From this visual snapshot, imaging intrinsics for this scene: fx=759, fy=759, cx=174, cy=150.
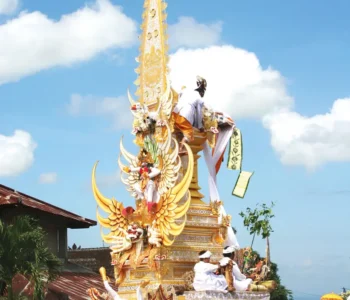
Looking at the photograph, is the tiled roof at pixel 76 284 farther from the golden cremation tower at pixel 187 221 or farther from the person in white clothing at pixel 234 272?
the person in white clothing at pixel 234 272

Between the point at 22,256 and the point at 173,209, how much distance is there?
316 cm

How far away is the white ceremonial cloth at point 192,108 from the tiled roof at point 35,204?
24.8ft

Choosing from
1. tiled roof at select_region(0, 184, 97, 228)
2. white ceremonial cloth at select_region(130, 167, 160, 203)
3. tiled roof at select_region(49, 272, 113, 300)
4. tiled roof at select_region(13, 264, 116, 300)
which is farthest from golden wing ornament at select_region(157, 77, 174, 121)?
tiled roof at select_region(0, 184, 97, 228)

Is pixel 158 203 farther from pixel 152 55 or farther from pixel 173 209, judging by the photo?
pixel 152 55

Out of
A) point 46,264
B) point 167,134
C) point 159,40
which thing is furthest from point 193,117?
point 46,264

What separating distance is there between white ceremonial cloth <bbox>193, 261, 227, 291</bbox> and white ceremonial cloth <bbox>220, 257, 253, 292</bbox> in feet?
0.81

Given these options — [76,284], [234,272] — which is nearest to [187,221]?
[234,272]

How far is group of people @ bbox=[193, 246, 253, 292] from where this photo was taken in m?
14.4

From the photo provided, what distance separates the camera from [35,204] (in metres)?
23.1

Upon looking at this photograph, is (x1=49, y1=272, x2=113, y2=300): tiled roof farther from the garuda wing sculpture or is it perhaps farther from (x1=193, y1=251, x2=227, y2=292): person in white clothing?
(x1=193, y1=251, x2=227, y2=292): person in white clothing

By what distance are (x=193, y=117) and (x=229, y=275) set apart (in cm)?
366

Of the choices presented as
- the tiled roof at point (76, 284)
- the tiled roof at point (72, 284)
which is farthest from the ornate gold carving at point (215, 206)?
the tiled roof at point (76, 284)

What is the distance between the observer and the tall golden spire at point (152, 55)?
55.0 ft

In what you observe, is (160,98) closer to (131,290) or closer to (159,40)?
(159,40)
